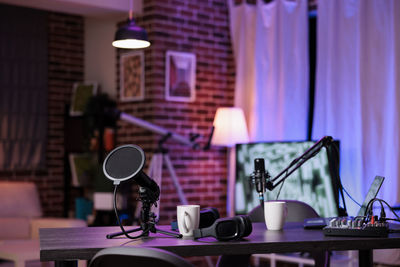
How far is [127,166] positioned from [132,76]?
3697 mm

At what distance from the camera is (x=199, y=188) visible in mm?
5934

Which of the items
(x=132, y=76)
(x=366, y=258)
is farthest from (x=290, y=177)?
(x=366, y=258)

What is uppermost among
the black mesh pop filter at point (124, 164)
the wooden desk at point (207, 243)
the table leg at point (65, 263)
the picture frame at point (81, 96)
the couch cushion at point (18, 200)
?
the picture frame at point (81, 96)

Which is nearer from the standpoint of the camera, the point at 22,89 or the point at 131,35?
the point at 131,35

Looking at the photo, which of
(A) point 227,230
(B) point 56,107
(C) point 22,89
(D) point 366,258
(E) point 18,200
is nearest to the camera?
(A) point 227,230

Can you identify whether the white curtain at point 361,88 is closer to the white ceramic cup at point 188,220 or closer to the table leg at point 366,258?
the table leg at point 366,258

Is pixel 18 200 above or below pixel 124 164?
below

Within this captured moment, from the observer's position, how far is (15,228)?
17.1 feet

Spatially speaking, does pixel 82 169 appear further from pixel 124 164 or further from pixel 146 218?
pixel 124 164

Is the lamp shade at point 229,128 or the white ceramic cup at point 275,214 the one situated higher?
the lamp shade at point 229,128

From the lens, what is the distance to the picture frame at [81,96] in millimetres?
6484

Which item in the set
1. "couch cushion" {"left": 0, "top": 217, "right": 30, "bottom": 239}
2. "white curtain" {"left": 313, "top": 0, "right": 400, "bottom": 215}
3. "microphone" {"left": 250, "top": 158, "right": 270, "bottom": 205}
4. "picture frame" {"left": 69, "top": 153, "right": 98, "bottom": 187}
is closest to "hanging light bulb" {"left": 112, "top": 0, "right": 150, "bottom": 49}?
"white curtain" {"left": 313, "top": 0, "right": 400, "bottom": 215}

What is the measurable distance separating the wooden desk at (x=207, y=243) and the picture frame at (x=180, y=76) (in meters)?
3.33

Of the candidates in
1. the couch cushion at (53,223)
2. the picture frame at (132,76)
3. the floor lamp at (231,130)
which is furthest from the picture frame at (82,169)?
the floor lamp at (231,130)
